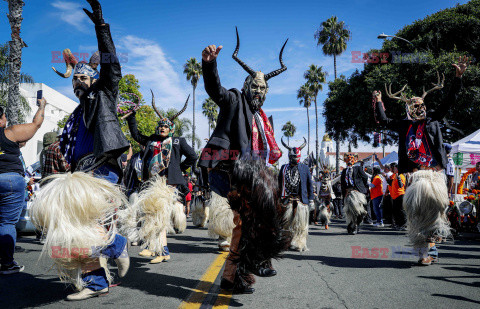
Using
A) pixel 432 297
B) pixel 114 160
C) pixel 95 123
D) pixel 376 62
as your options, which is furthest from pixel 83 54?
pixel 376 62

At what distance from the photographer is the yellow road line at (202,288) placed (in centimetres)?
296

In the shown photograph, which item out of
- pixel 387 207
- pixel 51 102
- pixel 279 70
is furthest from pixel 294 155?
pixel 51 102

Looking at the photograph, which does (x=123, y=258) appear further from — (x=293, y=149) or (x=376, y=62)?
(x=376, y=62)

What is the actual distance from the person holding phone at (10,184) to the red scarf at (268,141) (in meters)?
2.52

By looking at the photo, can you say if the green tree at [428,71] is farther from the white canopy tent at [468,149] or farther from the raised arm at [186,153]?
the raised arm at [186,153]

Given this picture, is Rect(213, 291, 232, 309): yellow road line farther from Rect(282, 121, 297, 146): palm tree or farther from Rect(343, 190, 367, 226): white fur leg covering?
Rect(282, 121, 297, 146): palm tree

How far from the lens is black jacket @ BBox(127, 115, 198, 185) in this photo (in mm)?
5625

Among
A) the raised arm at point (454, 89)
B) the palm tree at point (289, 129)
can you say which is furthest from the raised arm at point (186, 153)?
the palm tree at point (289, 129)

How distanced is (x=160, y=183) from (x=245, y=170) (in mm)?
2394

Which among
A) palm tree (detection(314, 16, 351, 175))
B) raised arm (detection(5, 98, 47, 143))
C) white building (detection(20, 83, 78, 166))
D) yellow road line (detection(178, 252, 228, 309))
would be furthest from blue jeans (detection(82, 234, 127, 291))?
palm tree (detection(314, 16, 351, 175))

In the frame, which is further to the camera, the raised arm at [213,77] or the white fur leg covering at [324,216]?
the white fur leg covering at [324,216]

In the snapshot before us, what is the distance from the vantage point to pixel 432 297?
10.7 feet

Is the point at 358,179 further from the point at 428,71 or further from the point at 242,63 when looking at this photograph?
the point at 428,71

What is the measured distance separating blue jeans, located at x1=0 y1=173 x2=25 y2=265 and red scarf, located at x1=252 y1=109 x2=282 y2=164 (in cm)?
290
